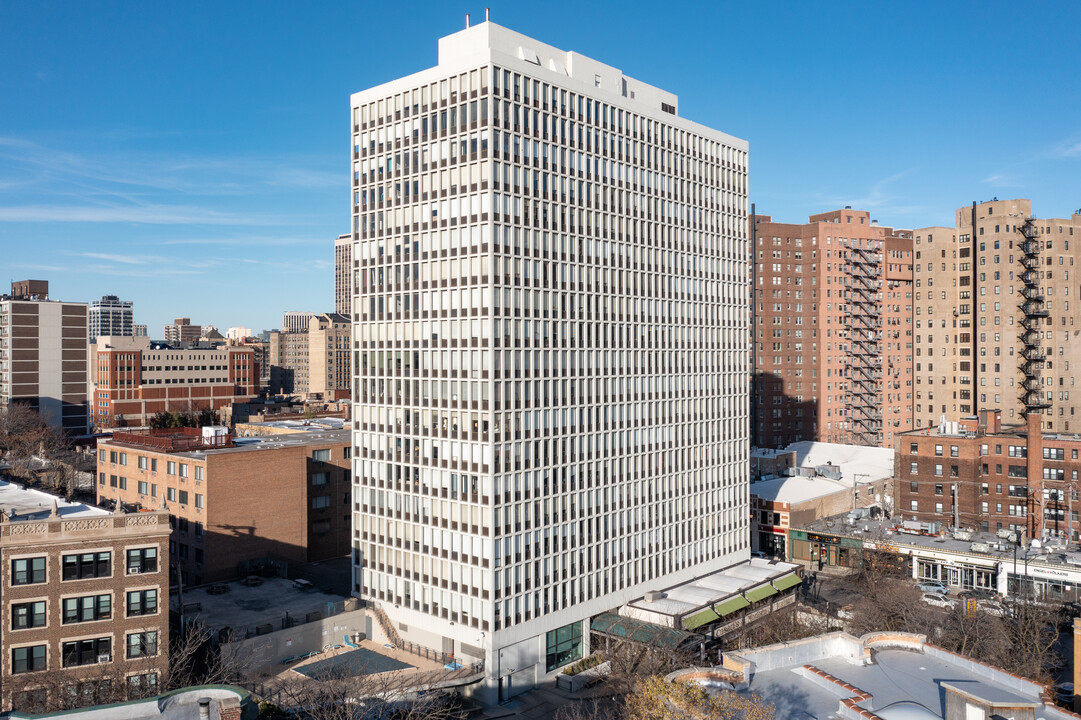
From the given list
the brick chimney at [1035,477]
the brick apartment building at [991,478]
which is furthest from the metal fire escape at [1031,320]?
the brick chimney at [1035,477]

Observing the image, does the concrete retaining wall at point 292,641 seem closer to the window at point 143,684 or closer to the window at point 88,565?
the window at point 143,684

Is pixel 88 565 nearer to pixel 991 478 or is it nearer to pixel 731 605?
pixel 731 605

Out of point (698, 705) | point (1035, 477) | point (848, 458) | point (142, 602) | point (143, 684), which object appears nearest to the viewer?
point (698, 705)

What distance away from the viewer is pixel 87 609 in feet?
180

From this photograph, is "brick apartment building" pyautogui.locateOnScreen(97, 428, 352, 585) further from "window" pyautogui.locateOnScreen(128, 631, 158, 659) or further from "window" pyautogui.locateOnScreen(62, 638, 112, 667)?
"window" pyautogui.locateOnScreen(62, 638, 112, 667)

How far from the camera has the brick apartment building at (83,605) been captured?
52.7m

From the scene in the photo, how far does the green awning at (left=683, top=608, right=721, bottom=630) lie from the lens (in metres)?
74.5

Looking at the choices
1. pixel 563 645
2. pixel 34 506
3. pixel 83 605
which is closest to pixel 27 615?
pixel 83 605

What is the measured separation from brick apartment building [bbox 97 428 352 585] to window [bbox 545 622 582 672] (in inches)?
1310

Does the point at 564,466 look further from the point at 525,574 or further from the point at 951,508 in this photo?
the point at 951,508

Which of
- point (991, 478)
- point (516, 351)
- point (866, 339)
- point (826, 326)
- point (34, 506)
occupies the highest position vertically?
point (826, 326)

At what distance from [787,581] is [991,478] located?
41.4m

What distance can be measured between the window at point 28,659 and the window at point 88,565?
15.3 feet

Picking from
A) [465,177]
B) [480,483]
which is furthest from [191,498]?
[465,177]
